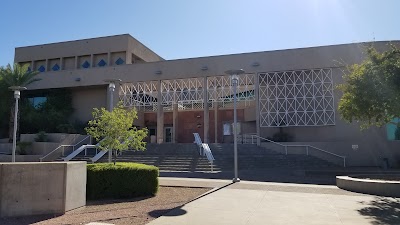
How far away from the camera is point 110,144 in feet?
38.7

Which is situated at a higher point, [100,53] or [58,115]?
[100,53]

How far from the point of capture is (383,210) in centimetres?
799

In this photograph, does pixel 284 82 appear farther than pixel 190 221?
Yes

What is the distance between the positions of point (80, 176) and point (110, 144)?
3.03 metres

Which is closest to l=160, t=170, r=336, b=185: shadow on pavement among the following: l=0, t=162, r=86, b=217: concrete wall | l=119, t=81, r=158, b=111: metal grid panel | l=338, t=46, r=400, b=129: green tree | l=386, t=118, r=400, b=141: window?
l=338, t=46, r=400, b=129: green tree

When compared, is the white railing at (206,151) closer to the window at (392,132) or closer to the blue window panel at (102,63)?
the window at (392,132)

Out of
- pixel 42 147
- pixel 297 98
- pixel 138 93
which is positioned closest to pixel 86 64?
pixel 138 93

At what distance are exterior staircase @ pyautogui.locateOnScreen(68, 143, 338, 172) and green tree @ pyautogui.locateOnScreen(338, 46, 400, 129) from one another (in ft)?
27.7

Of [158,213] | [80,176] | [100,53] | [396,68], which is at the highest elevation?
[100,53]

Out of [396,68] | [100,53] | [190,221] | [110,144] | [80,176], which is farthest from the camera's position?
[100,53]

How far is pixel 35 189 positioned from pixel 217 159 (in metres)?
13.8

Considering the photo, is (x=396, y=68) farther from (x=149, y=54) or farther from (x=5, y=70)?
(x=149, y=54)

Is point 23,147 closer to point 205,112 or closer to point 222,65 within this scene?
point 205,112

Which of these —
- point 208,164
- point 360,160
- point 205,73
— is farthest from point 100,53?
point 360,160
